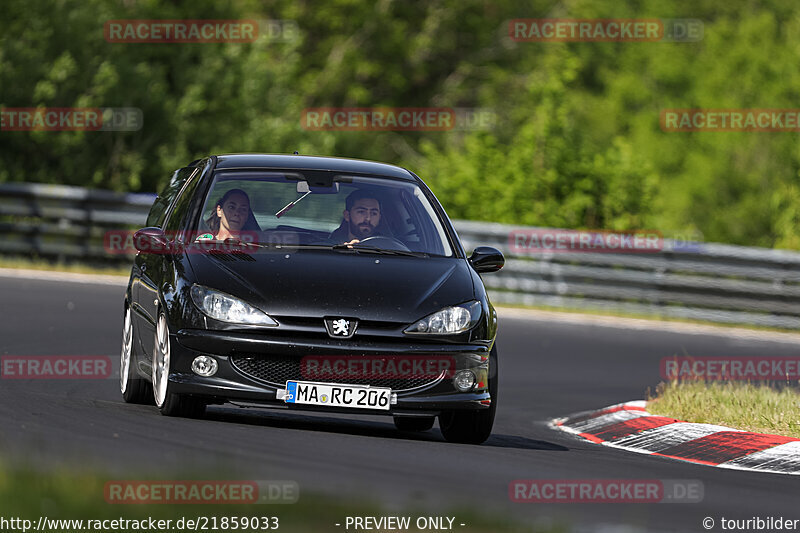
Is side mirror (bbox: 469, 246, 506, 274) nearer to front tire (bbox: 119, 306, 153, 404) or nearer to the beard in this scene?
the beard

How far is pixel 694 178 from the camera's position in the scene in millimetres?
49062

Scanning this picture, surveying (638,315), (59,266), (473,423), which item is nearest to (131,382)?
(473,423)

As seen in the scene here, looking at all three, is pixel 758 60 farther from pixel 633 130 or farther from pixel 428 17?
pixel 428 17

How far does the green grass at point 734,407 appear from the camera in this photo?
11.3 meters

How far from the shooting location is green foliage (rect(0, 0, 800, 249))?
2825 centimetres

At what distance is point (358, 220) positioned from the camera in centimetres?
1011

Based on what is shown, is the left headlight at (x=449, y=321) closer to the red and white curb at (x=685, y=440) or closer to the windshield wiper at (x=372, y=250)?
the windshield wiper at (x=372, y=250)

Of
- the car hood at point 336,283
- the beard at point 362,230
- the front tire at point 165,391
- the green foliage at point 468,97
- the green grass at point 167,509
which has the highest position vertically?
the green foliage at point 468,97

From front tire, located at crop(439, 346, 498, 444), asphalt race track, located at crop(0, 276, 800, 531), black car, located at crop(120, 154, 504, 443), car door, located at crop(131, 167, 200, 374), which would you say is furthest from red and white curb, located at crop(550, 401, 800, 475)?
car door, located at crop(131, 167, 200, 374)

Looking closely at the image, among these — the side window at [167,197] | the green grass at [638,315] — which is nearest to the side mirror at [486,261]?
the side window at [167,197]

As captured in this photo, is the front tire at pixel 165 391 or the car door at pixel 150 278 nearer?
the front tire at pixel 165 391

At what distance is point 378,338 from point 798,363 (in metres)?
10.5

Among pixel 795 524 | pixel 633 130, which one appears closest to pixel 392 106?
pixel 633 130

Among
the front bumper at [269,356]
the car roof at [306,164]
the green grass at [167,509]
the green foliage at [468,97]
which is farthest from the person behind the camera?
the green foliage at [468,97]
